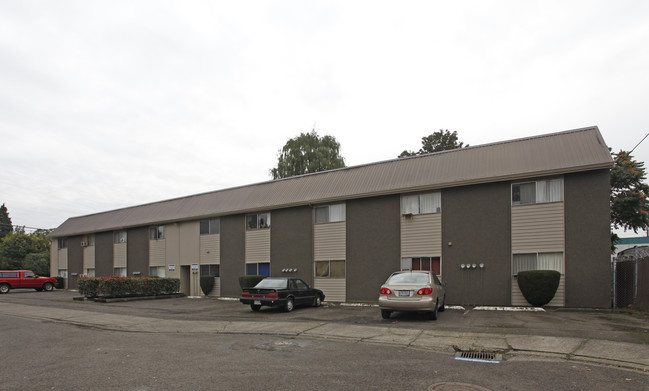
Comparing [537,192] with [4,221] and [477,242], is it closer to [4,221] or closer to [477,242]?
[477,242]

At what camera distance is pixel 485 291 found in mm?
17672

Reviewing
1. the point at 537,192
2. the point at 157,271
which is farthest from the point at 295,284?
the point at 157,271

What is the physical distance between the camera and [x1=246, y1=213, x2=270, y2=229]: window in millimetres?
25734

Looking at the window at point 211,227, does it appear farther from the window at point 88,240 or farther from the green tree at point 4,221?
the green tree at point 4,221

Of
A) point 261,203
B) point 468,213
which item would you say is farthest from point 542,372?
point 261,203

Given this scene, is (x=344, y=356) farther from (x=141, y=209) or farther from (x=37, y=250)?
(x=37, y=250)

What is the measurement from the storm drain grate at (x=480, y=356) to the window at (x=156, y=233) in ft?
90.0

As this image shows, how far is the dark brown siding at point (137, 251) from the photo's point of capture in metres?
33.2

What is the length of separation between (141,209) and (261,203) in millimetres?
14356

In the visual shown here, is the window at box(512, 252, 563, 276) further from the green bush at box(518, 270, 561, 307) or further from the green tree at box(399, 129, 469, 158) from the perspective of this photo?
the green tree at box(399, 129, 469, 158)

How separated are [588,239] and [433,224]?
5.72m

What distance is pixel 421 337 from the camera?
10375mm

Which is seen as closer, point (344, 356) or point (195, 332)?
point (344, 356)

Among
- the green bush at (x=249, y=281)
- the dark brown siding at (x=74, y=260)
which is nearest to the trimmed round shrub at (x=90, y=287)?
the green bush at (x=249, y=281)
